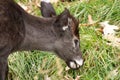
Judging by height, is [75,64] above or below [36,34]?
below

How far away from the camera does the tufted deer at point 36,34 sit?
19.6 feet

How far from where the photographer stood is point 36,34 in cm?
628

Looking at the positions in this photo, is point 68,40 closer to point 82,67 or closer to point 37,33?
point 37,33

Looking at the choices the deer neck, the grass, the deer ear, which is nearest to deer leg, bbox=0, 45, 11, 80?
the deer neck

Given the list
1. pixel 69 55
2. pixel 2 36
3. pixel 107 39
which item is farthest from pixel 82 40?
pixel 2 36

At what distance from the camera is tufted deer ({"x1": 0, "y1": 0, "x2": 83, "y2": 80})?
5980mm

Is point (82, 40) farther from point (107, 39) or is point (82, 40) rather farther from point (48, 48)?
point (48, 48)

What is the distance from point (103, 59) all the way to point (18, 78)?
993mm

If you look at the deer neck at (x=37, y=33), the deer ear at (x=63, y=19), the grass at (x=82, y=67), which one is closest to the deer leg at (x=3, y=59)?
the deer neck at (x=37, y=33)

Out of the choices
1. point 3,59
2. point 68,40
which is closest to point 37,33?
point 68,40

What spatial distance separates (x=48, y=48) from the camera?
21.0ft

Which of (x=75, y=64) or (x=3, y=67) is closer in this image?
(x=3, y=67)

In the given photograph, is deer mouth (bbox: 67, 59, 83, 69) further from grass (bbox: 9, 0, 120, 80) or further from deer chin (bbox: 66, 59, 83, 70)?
grass (bbox: 9, 0, 120, 80)

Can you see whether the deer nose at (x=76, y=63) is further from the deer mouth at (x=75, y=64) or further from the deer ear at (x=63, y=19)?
the deer ear at (x=63, y=19)
